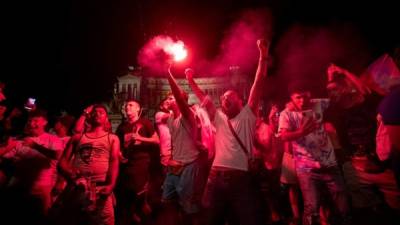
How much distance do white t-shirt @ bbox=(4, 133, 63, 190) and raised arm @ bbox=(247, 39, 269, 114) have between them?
3.95 m

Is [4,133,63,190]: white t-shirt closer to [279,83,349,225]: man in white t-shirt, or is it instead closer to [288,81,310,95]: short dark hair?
[279,83,349,225]: man in white t-shirt

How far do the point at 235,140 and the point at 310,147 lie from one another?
5.70 feet

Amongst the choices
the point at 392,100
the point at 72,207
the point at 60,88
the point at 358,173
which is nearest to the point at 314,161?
the point at 358,173

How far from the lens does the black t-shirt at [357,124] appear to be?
5125 mm

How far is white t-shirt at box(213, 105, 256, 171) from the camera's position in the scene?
4.14 metres

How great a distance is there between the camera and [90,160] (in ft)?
15.2

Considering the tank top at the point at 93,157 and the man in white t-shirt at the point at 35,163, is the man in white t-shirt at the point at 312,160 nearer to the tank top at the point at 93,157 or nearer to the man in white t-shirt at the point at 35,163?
the tank top at the point at 93,157

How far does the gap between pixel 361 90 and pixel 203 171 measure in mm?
3400

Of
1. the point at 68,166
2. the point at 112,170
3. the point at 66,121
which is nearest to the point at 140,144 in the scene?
the point at 112,170

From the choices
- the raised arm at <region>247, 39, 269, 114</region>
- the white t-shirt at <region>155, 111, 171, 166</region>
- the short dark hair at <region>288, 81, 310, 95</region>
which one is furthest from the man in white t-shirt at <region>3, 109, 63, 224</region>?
the short dark hair at <region>288, 81, 310, 95</region>

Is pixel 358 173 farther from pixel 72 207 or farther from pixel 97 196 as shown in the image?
pixel 72 207

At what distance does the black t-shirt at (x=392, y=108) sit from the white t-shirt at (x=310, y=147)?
7.43 ft

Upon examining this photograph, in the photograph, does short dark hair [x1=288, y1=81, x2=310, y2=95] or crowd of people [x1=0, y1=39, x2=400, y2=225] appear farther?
short dark hair [x1=288, y1=81, x2=310, y2=95]

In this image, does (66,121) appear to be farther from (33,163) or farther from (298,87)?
(298,87)
